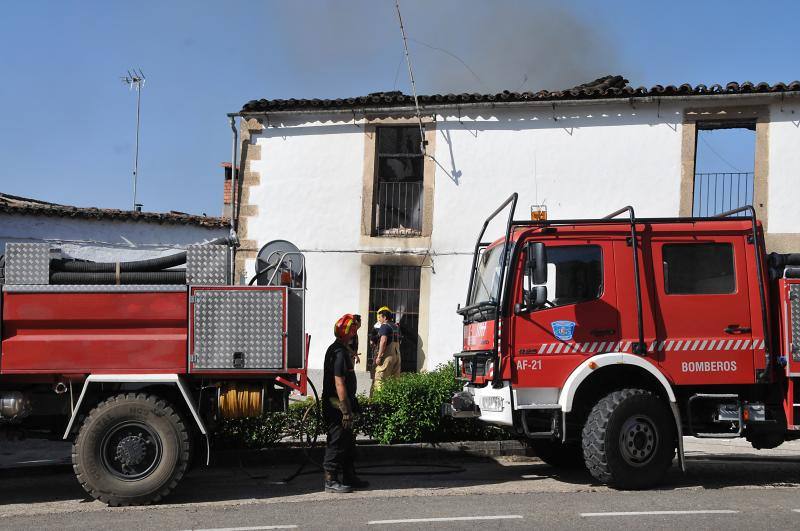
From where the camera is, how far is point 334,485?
27.3 feet

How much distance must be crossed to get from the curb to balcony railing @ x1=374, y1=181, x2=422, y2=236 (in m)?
6.30

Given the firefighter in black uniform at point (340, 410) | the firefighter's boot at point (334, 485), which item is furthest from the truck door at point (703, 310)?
the firefighter's boot at point (334, 485)

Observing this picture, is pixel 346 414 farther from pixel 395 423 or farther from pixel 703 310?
pixel 703 310

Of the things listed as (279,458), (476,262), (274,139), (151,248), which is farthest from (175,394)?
(151,248)

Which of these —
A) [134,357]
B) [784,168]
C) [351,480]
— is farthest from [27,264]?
[784,168]

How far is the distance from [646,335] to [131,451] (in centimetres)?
479

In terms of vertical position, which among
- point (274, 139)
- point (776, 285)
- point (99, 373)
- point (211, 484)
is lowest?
point (211, 484)

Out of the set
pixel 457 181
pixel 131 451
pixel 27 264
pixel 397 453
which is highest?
pixel 457 181

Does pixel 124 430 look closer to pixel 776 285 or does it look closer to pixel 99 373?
pixel 99 373

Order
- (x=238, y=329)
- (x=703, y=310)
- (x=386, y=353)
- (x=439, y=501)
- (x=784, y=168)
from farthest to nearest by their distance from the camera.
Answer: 1. (x=784, y=168)
2. (x=386, y=353)
3. (x=703, y=310)
4. (x=238, y=329)
5. (x=439, y=501)

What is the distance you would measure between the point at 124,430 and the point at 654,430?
477cm

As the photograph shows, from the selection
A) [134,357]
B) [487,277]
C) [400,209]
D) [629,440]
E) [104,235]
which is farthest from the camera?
[104,235]

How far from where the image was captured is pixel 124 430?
309 inches

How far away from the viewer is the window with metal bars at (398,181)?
16.0m
